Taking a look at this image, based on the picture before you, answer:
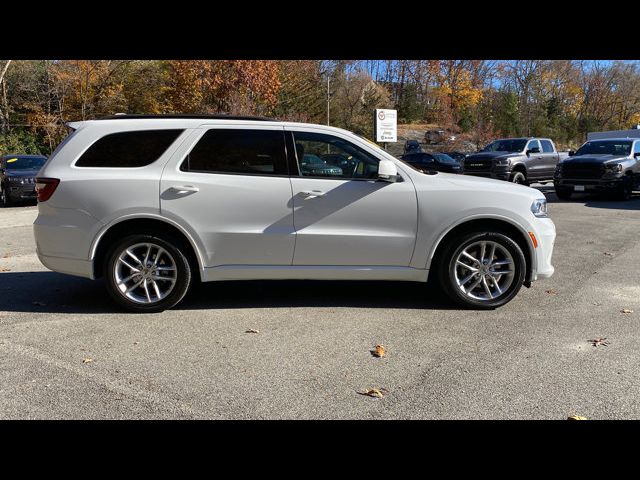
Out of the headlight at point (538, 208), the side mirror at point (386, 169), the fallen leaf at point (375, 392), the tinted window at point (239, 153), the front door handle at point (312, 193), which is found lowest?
the fallen leaf at point (375, 392)

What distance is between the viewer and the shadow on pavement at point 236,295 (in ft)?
18.6

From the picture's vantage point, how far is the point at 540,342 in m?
4.64

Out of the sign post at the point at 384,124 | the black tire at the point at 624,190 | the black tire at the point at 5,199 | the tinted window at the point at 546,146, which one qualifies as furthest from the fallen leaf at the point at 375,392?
the sign post at the point at 384,124

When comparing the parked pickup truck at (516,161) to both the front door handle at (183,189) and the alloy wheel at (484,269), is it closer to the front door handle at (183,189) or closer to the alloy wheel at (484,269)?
the alloy wheel at (484,269)

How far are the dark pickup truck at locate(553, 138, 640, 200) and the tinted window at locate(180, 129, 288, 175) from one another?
44.3ft

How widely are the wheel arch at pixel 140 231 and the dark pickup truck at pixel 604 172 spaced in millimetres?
14182

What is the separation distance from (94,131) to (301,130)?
78.9 inches

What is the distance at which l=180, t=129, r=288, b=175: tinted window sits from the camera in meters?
5.38

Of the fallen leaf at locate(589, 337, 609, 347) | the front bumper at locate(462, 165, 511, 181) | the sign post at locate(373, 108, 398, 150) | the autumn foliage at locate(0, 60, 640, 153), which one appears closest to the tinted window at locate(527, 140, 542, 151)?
the front bumper at locate(462, 165, 511, 181)

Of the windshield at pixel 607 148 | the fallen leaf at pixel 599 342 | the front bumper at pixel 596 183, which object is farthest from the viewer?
the windshield at pixel 607 148
